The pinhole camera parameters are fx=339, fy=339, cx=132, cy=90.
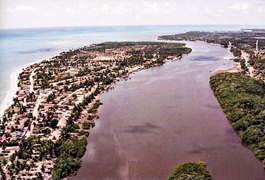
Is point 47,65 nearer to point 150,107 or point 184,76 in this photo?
point 184,76

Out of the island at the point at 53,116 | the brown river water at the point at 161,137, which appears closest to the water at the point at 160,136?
the brown river water at the point at 161,137

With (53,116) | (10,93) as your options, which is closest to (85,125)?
(53,116)

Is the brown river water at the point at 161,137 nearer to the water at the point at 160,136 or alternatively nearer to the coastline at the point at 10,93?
the water at the point at 160,136

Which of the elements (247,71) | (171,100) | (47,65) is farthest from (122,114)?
(47,65)

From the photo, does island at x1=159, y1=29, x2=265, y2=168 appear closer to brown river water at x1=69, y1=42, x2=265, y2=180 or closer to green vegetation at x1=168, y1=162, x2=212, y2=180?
brown river water at x1=69, y1=42, x2=265, y2=180

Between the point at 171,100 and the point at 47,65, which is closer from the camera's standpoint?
the point at 171,100

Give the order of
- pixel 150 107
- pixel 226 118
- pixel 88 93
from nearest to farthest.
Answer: pixel 226 118 < pixel 150 107 < pixel 88 93
